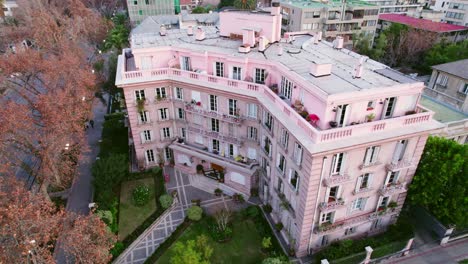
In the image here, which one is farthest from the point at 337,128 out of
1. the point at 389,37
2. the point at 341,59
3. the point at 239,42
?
the point at 389,37

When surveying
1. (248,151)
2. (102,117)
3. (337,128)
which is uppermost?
(337,128)

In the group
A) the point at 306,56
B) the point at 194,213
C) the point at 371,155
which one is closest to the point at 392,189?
the point at 371,155

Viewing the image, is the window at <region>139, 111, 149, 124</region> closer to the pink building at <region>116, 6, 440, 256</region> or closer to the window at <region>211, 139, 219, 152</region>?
the pink building at <region>116, 6, 440, 256</region>

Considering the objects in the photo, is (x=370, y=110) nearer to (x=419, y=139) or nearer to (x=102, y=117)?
(x=419, y=139)

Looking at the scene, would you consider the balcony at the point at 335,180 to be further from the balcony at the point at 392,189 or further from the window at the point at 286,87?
the window at the point at 286,87

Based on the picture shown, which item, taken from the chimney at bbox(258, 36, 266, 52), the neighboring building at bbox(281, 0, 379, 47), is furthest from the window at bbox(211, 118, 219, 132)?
the neighboring building at bbox(281, 0, 379, 47)
